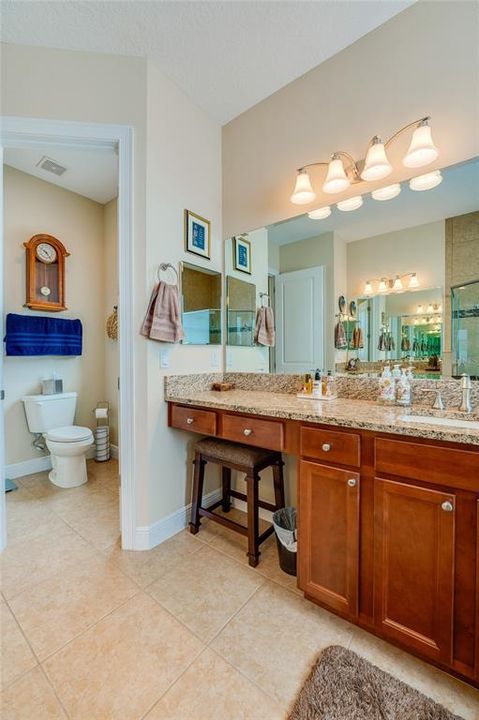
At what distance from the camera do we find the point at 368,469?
1181mm

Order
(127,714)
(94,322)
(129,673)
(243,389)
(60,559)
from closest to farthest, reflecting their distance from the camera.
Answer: (127,714)
(129,673)
(60,559)
(243,389)
(94,322)

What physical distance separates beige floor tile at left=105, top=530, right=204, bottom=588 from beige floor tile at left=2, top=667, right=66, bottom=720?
51 centimetres

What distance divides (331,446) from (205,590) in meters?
0.98

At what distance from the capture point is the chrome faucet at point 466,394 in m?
1.36

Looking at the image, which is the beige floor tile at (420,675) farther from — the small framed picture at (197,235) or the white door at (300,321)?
the small framed picture at (197,235)

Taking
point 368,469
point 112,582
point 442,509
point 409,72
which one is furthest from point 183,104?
point 112,582

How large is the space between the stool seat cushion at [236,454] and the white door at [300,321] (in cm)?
57

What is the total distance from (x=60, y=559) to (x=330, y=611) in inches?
57.8

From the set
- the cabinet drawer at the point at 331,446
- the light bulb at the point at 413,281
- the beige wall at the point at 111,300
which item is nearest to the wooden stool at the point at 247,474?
the cabinet drawer at the point at 331,446

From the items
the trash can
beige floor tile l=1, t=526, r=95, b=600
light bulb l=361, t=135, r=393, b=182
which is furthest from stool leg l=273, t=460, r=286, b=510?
light bulb l=361, t=135, r=393, b=182

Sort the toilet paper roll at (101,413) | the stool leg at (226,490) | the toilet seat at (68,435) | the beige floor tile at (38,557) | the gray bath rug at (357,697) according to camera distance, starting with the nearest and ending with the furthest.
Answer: the gray bath rug at (357,697) < the beige floor tile at (38,557) < the stool leg at (226,490) < the toilet seat at (68,435) < the toilet paper roll at (101,413)

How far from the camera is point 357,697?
998 mm

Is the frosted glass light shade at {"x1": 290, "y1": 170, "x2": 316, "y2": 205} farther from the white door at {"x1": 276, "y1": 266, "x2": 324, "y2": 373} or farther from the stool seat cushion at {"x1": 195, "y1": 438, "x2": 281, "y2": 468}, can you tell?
the stool seat cushion at {"x1": 195, "y1": 438, "x2": 281, "y2": 468}

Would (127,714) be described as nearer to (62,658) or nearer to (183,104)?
(62,658)
